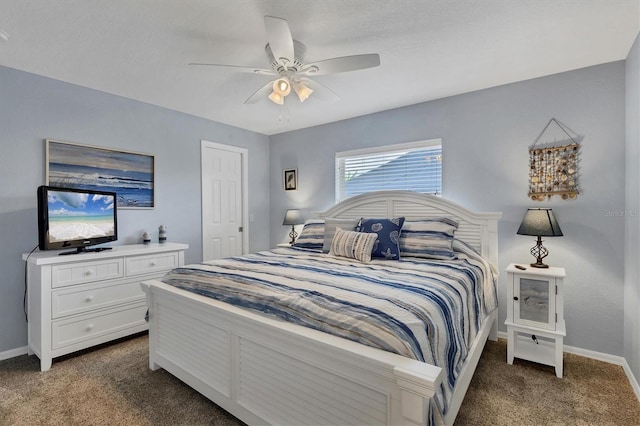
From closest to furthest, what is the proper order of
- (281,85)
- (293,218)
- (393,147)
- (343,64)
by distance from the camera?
(343,64) → (281,85) → (393,147) → (293,218)

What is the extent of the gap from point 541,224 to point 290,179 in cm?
319

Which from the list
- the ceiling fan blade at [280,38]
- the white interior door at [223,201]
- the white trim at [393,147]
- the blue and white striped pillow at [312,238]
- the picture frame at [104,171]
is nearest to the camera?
the ceiling fan blade at [280,38]

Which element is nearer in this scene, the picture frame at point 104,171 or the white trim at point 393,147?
the picture frame at point 104,171

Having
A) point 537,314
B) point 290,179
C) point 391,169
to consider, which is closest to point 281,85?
point 391,169

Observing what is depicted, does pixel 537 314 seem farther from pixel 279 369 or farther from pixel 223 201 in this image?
pixel 223 201

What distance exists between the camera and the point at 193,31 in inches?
80.5

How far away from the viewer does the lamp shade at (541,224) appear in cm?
237

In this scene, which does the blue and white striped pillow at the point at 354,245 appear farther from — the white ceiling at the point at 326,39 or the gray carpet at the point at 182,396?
the white ceiling at the point at 326,39

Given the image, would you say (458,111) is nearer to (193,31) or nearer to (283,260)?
(283,260)

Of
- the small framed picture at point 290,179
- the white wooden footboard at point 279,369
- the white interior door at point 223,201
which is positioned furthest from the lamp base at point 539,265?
the white interior door at point 223,201

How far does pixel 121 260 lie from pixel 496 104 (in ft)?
12.7

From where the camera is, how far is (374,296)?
1495 mm

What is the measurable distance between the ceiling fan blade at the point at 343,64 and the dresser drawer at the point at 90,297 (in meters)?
2.52

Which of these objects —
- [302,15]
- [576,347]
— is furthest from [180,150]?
[576,347]
